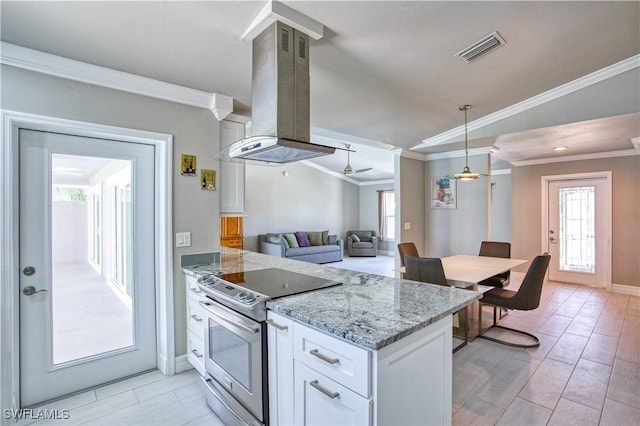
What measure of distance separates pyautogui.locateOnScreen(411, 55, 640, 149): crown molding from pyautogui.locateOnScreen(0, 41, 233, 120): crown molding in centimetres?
323

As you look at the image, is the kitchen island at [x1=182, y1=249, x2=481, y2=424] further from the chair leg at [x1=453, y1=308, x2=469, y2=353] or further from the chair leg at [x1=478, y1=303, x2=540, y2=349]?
the chair leg at [x1=478, y1=303, x2=540, y2=349]

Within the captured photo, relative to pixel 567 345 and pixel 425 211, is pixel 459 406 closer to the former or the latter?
pixel 567 345

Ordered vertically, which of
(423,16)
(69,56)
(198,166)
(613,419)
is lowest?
(613,419)

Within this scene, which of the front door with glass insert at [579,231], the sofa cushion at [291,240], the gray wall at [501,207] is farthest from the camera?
the sofa cushion at [291,240]

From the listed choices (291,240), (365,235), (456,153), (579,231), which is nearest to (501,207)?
(579,231)

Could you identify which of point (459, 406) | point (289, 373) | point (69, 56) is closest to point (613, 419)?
point (459, 406)

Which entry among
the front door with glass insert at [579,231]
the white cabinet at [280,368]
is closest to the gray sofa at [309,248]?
the front door with glass insert at [579,231]

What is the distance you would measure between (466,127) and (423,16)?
272 cm

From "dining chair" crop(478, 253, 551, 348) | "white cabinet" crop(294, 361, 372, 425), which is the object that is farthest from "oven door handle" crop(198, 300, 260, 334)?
"dining chair" crop(478, 253, 551, 348)

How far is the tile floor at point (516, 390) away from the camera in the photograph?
2.11m

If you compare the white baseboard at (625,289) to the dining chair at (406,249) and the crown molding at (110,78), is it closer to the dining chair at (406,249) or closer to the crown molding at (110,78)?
the dining chair at (406,249)

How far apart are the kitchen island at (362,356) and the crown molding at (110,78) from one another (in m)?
2.01

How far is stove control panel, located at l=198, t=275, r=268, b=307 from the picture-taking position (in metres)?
1.71

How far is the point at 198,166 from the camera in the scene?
9.39 feet
